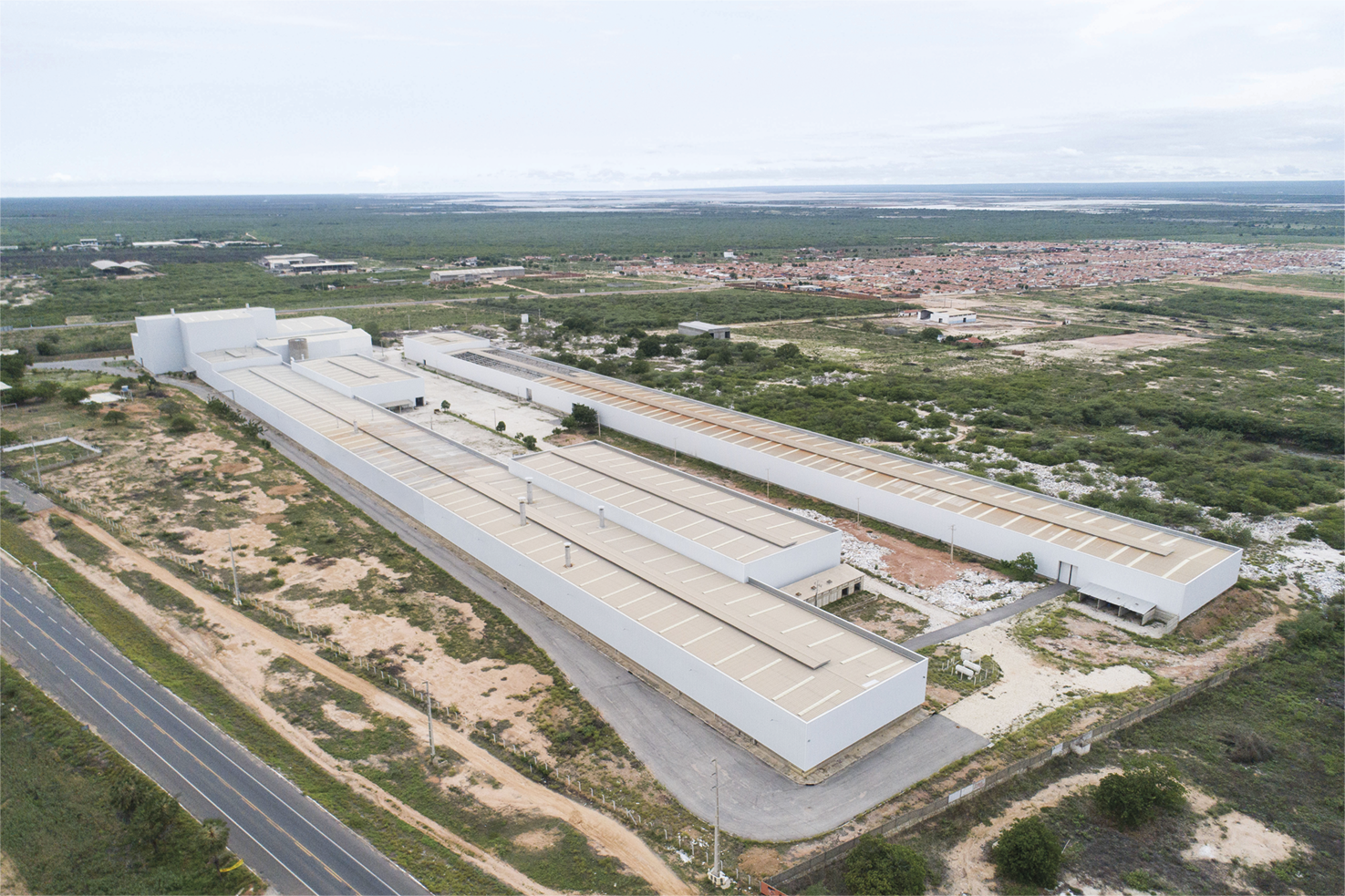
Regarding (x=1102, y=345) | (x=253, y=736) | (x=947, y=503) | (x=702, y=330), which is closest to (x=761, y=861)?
(x=253, y=736)

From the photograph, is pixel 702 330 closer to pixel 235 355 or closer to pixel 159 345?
pixel 235 355

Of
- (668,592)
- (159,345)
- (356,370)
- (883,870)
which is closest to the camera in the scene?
(883,870)

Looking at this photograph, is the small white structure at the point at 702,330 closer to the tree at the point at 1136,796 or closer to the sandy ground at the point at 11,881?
the tree at the point at 1136,796

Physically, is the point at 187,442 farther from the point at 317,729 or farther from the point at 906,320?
Result: the point at 906,320

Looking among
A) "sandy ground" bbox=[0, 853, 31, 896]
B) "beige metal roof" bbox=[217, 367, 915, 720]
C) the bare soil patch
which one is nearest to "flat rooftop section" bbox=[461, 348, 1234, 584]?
"beige metal roof" bbox=[217, 367, 915, 720]

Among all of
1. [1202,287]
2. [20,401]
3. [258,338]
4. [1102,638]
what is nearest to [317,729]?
[1102,638]

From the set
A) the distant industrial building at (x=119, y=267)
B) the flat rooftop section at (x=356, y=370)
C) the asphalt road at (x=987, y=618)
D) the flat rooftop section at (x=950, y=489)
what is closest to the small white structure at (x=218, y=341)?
the flat rooftop section at (x=356, y=370)
